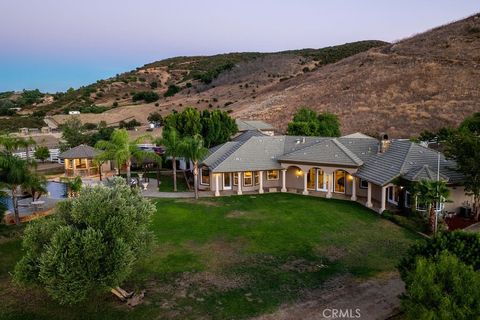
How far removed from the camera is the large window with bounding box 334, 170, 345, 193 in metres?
30.0

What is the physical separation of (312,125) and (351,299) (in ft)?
99.5

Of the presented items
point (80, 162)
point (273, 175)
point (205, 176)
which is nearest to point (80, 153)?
point (80, 162)

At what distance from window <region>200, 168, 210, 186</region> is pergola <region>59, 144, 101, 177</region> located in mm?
12551

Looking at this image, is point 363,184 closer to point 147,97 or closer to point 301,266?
point 301,266

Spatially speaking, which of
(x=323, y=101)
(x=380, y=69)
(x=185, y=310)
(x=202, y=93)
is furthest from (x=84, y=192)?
(x=202, y=93)

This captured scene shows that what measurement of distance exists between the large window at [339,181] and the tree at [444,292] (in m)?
19.4

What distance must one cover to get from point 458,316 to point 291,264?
858 centimetres

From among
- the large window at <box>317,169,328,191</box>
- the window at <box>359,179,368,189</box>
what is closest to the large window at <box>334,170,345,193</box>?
the large window at <box>317,169,328,191</box>

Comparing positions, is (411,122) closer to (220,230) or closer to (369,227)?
(369,227)

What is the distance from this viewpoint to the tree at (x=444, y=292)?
9.62 m

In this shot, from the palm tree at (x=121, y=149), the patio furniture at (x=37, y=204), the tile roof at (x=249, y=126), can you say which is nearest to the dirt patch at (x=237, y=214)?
the palm tree at (x=121, y=149)

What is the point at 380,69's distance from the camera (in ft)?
261

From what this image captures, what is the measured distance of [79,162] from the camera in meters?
39.7

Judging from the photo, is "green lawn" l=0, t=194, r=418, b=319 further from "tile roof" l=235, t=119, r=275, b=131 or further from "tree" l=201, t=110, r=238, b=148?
"tile roof" l=235, t=119, r=275, b=131
